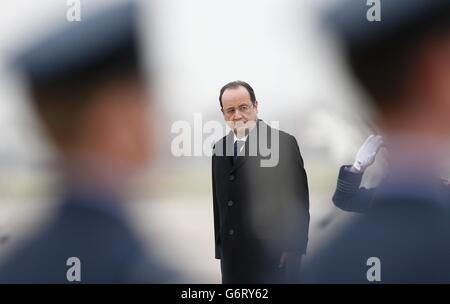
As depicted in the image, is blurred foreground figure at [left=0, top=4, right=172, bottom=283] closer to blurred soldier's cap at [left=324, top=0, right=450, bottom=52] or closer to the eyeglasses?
the eyeglasses

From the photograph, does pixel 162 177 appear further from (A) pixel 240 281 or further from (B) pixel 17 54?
(B) pixel 17 54

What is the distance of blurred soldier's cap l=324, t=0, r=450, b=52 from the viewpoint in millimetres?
4055

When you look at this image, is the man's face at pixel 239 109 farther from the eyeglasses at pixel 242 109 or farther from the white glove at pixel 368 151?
the white glove at pixel 368 151

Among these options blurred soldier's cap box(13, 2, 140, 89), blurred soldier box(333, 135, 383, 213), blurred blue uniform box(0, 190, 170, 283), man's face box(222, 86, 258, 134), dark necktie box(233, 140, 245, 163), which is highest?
blurred soldier's cap box(13, 2, 140, 89)

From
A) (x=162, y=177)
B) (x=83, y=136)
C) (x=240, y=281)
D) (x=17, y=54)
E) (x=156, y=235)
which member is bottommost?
(x=240, y=281)

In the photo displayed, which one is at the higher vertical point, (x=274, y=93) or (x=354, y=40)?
(x=354, y=40)

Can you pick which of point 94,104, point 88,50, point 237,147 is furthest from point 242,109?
point 88,50

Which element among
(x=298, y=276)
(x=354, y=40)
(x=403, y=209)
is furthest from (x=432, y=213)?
(x=354, y=40)

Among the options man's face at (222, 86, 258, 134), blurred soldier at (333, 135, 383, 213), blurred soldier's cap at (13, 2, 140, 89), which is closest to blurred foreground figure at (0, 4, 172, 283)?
blurred soldier's cap at (13, 2, 140, 89)

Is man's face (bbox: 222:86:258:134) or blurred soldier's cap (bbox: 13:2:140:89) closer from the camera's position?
man's face (bbox: 222:86:258:134)

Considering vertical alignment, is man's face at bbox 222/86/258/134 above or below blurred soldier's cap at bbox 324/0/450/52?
below

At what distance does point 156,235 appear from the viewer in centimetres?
410

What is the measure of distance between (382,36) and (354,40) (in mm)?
185

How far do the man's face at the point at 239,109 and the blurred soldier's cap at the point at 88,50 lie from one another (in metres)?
0.65
